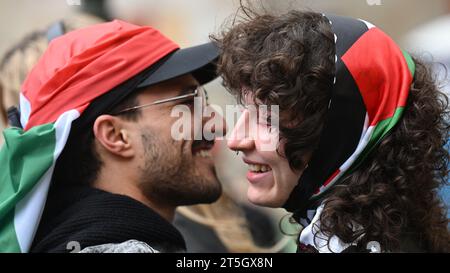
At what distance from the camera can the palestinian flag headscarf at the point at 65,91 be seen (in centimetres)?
199

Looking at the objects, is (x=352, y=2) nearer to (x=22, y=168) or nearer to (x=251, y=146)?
(x=251, y=146)

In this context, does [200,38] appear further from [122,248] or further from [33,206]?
[122,248]

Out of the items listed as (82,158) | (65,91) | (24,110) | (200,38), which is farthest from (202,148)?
(200,38)

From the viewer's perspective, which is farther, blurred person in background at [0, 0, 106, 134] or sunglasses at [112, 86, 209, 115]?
blurred person in background at [0, 0, 106, 134]

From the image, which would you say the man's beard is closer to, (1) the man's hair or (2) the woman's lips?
(1) the man's hair

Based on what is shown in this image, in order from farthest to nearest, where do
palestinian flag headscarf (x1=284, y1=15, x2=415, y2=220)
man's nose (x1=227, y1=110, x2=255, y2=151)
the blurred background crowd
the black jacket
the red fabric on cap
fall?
the blurred background crowd < the red fabric on cap < the black jacket < man's nose (x1=227, y1=110, x2=255, y2=151) < palestinian flag headscarf (x1=284, y1=15, x2=415, y2=220)

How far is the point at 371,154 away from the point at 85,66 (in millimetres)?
1084

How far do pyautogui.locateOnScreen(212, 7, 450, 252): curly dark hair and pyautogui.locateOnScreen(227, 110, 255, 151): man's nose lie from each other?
0.31 ft

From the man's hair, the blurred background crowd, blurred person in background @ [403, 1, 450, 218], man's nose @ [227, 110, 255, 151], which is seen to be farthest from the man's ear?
blurred person in background @ [403, 1, 450, 218]

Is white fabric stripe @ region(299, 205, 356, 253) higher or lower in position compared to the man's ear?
higher

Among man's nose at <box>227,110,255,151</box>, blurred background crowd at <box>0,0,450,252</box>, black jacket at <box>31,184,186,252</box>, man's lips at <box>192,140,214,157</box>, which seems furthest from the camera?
blurred background crowd at <box>0,0,450,252</box>

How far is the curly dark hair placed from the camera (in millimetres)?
1601
